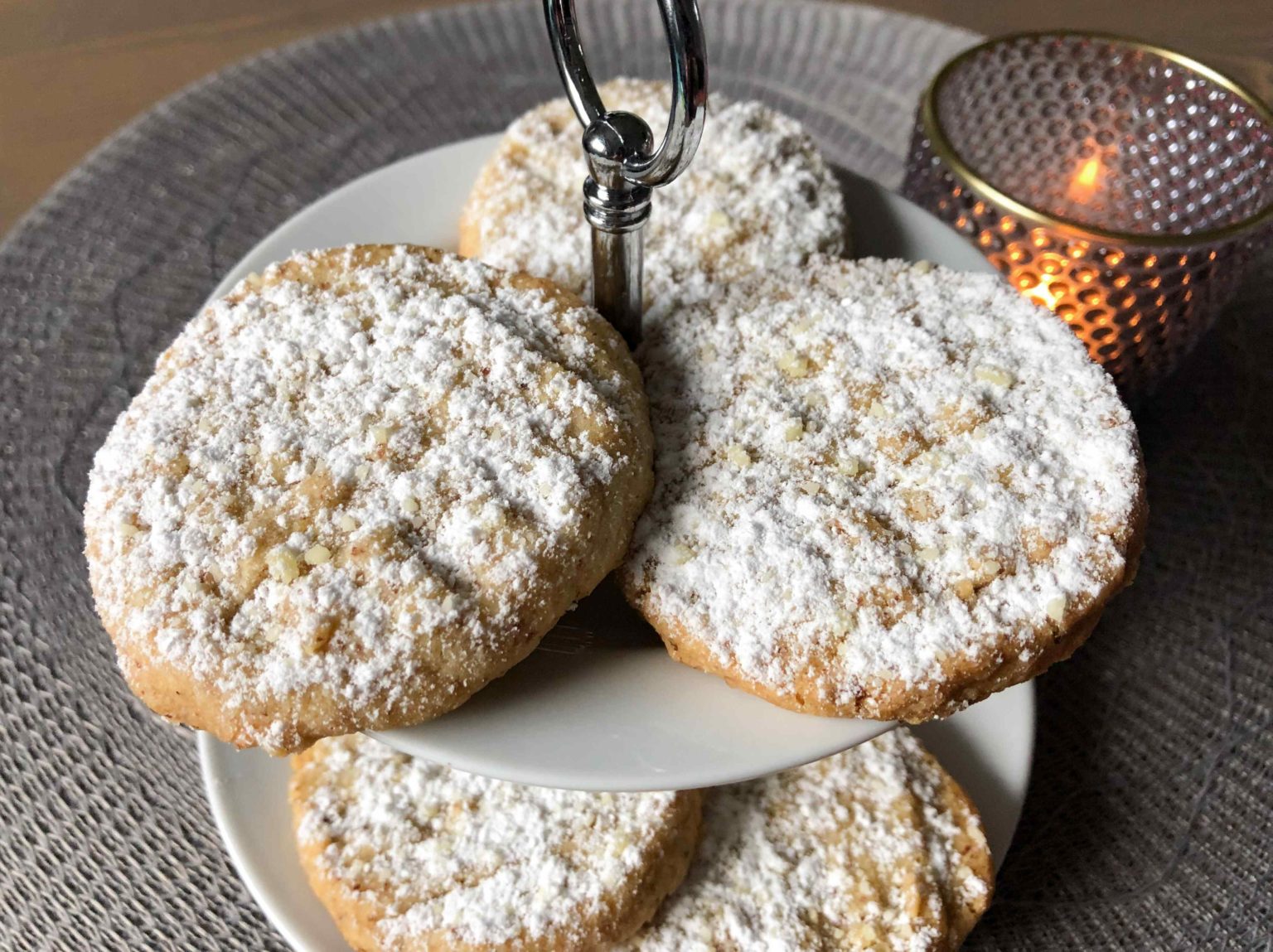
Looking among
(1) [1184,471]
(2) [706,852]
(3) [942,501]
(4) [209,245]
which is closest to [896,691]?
(3) [942,501]

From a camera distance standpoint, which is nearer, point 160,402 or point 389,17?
point 160,402

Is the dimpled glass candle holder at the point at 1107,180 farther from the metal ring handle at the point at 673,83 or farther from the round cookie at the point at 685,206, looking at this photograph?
the metal ring handle at the point at 673,83

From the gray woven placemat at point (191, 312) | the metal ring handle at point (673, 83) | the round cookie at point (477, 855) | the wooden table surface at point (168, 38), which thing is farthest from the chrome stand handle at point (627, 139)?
the wooden table surface at point (168, 38)

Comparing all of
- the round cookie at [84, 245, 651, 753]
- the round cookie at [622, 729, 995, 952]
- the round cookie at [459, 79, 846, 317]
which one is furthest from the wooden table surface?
the round cookie at [622, 729, 995, 952]

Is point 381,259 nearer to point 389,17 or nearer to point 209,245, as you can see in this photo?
point 209,245

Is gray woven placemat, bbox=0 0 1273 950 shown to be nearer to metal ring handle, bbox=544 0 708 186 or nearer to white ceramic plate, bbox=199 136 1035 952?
white ceramic plate, bbox=199 136 1035 952

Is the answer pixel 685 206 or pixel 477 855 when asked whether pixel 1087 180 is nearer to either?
pixel 685 206
